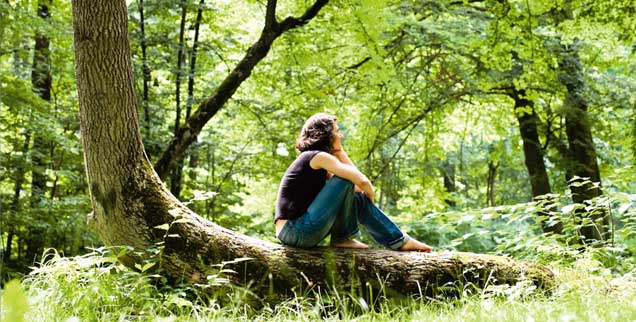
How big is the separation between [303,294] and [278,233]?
1.55ft

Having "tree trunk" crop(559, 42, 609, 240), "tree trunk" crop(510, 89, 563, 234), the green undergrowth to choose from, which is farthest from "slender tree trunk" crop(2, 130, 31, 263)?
"tree trunk" crop(559, 42, 609, 240)

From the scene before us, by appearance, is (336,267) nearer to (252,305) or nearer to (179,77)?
(252,305)

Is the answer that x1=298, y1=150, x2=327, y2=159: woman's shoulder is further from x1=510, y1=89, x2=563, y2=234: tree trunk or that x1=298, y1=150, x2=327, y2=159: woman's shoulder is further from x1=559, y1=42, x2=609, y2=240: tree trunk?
x1=510, y1=89, x2=563, y2=234: tree trunk

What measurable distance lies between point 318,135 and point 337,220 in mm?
623

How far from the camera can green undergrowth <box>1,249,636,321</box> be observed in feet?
9.23

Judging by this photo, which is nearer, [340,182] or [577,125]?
[340,182]

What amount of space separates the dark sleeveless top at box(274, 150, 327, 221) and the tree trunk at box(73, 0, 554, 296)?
0.27 meters

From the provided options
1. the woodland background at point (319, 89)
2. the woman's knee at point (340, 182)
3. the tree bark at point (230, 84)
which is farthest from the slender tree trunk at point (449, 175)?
the woman's knee at point (340, 182)

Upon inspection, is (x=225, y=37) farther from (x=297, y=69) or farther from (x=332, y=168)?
(x=332, y=168)

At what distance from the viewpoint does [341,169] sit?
3879mm

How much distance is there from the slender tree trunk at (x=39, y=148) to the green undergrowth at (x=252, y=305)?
189 inches

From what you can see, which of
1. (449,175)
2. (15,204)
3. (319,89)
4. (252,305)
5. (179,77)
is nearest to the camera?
(252,305)

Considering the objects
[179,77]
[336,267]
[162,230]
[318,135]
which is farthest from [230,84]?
[336,267]

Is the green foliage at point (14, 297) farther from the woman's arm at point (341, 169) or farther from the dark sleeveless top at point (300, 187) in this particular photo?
the dark sleeveless top at point (300, 187)
